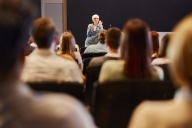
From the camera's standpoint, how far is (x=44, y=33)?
2746mm

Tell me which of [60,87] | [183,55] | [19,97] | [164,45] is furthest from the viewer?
[164,45]

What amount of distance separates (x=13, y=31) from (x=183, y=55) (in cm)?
52

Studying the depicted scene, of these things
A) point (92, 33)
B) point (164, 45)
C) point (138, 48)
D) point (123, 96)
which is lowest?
point (92, 33)

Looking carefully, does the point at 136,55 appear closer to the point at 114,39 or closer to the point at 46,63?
the point at 46,63

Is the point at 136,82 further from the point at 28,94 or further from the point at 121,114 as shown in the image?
the point at 28,94

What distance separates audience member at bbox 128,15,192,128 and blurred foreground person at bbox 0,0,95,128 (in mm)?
288

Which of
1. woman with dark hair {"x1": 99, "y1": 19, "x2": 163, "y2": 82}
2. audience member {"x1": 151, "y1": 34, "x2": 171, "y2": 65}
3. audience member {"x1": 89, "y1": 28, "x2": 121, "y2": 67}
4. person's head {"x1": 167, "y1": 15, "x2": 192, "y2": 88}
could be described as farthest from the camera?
audience member {"x1": 151, "y1": 34, "x2": 171, "y2": 65}

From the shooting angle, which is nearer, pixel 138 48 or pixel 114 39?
pixel 138 48

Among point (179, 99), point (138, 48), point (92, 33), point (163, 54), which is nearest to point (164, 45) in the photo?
point (163, 54)

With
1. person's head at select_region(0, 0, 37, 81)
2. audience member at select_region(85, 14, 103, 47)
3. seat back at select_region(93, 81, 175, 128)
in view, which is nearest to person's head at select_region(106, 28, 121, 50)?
seat back at select_region(93, 81, 175, 128)

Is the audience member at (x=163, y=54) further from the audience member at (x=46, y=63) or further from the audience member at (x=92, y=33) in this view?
the audience member at (x=92, y=33)

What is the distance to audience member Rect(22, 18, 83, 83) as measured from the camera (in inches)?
108

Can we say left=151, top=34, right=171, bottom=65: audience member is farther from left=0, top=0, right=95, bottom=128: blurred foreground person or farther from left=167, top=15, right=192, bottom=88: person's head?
left=0, top=0, right=95, bottom=128: blurred foreground person

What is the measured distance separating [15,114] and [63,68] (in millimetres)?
1844
